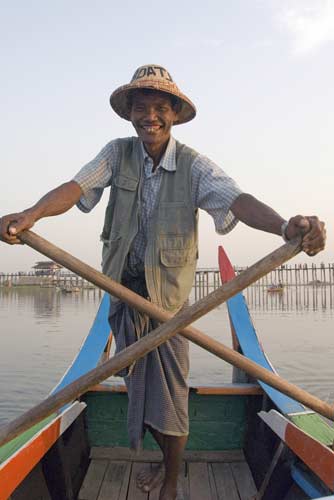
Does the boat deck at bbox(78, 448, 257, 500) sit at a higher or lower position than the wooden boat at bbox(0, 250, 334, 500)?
lower

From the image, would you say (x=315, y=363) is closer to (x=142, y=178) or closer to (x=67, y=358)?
(x=67, y=358)

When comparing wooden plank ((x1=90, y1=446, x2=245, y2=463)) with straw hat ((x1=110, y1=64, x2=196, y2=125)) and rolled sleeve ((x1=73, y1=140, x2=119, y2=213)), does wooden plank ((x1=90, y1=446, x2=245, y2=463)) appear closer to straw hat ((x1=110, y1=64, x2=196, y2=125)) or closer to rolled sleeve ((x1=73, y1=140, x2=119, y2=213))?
rolled sleeve ((x1=73, y1=140, x2=119, y2=213))

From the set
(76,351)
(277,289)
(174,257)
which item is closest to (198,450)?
(174,257)

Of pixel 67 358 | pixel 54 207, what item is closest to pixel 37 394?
pixel 67 358

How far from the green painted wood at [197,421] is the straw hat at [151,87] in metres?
1.91

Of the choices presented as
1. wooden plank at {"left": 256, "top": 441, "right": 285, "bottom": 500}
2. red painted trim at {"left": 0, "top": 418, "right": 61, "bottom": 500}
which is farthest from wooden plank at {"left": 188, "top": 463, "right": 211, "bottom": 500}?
red painted trim at {"left": 0, "top": 418, "right": 61, "bottom": 500}

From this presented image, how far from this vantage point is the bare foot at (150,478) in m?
2.78

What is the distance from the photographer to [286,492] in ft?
7.96

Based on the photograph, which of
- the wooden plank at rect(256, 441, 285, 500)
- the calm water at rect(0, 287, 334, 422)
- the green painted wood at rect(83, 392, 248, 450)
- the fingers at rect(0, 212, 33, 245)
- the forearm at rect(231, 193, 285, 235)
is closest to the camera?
the fingers at rect(0, 212, 33, 245)

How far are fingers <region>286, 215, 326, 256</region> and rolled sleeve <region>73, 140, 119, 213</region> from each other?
3.20 feet

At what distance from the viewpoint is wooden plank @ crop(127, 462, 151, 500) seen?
8.90 feet

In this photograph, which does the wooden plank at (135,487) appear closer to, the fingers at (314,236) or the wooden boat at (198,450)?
the wooden boat at (198,450)

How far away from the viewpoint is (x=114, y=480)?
292 cm

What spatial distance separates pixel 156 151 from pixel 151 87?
0.32 meters
